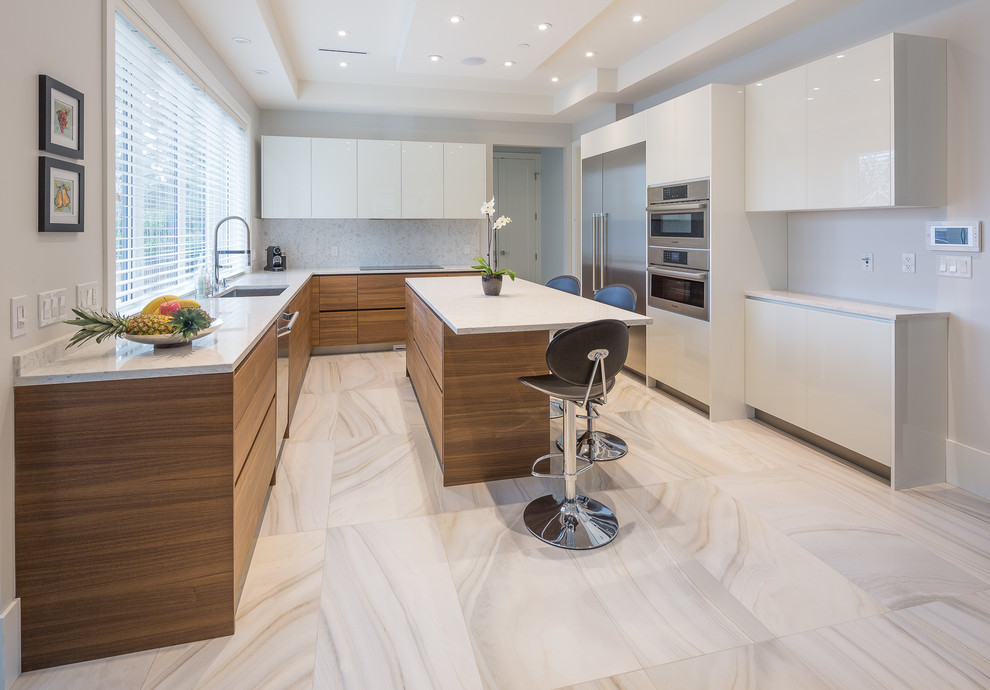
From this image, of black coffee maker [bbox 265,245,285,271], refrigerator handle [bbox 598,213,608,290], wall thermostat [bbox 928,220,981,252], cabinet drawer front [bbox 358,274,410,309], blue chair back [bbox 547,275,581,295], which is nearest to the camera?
wall thermostat [bbox 928,220,981,252]

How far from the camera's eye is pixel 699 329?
4.12 metres

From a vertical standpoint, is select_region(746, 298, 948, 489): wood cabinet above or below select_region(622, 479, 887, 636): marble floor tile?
above

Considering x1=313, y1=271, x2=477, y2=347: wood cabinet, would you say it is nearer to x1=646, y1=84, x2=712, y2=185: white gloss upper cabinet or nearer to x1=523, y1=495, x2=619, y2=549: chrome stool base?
x1=646, y1=84, x2=712, y2=185: white gloss upper cabinet

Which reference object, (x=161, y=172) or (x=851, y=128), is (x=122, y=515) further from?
(x=851, y=128)

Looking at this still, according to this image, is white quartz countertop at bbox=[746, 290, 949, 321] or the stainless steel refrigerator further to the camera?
the stainless steel refrigerator

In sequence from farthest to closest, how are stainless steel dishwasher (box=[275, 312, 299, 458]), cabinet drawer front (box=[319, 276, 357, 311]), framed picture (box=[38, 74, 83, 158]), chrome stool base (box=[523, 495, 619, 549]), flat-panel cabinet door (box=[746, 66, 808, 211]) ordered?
cabinet drawer front (box=[319, 276, 357, 311]) → flat-panel cabinet door (box=[746, 66, 808, 211]) → stainless steel dishwasher (box=[275, 312, 299, 458]) → chrome stool base (box=[523, 495, 619, 549]) → framed picture (box=[38, 74, 83, 158])

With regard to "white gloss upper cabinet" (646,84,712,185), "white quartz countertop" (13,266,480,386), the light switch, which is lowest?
"white quartz countertop" (13,266,480,386)

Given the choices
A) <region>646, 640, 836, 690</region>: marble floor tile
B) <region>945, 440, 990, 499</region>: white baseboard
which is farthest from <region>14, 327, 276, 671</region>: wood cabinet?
<region>945, 440, 990, 499</region>: white baseboard

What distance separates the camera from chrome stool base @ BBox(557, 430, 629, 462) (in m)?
3.33

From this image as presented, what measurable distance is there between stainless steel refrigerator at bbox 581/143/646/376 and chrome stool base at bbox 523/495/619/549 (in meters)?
2.46

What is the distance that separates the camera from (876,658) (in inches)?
69.1

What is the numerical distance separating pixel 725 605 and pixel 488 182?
18.8 ft

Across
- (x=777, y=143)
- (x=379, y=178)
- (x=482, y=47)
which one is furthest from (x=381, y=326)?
(x=777, y=143)

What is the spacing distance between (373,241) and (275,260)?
Answer: 110 cm
